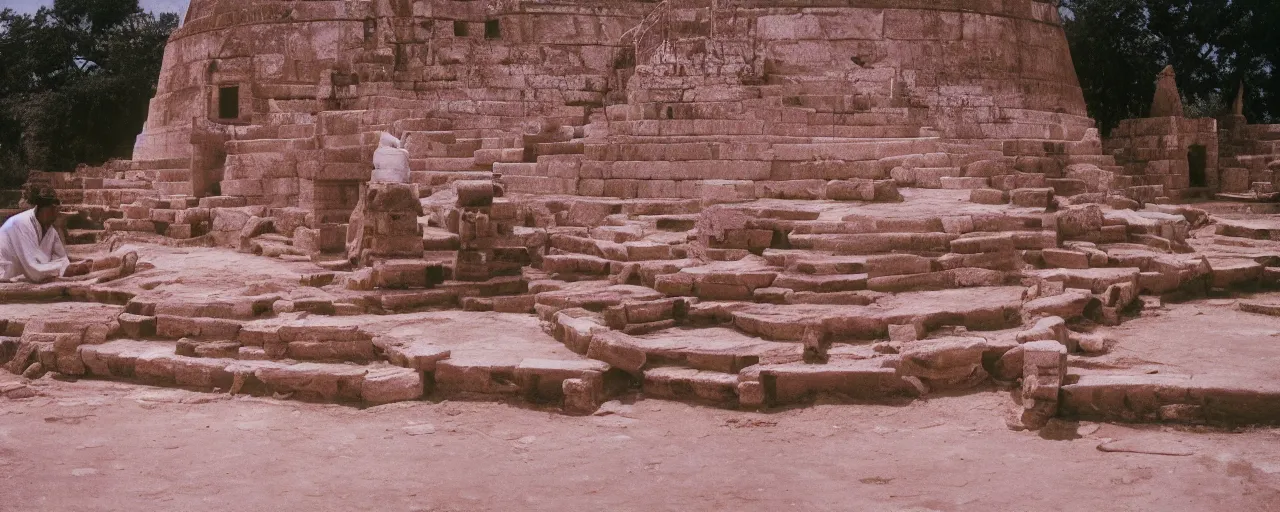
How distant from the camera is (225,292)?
9852mm

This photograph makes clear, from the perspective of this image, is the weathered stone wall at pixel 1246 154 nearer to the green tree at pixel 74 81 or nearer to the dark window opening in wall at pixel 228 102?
the dark window opening in wall at pixel 228 102

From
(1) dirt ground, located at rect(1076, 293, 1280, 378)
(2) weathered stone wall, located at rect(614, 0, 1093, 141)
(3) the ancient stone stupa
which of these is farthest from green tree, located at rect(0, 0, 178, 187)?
(1) dirt ground, located at rect(1076, 293, 1280, 378)

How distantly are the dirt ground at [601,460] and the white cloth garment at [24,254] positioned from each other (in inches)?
148

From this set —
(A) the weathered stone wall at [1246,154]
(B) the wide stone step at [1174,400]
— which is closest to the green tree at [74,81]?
(A) the weathered stone wall at [1246,154]

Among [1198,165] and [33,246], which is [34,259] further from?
[1198,165]

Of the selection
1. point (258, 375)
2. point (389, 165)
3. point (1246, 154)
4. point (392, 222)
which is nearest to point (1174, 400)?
point (258, 375)

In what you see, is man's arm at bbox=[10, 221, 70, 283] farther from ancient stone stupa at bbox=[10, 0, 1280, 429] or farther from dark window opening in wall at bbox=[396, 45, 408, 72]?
dark window opening in wall at bbox=[396, 45, 408, 72]

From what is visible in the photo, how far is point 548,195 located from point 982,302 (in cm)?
662

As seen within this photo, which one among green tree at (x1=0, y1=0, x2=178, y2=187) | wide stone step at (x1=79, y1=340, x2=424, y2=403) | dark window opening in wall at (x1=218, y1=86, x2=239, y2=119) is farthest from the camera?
green tree at (x1=0, y1=0, x2=178, y2=187)

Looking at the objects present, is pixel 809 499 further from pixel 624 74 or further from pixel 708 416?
pixel 624 74

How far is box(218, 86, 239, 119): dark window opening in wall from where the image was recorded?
21.9 metres

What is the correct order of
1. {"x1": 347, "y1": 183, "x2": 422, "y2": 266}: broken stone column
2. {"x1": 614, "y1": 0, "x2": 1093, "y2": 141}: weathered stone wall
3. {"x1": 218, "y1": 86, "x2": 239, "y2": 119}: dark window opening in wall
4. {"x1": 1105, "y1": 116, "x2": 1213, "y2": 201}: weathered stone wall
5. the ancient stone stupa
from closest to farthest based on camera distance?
the ancient stone stupa → {"x1": 347, "y1": 183, "x2": 422, "y2": 266}: broken stone column → {"x1": 614, "y1": 0, "x2": 1093, "y2": 141}: weathered stone wall → {"x1": 1105, "y1": 116, "x2": 1213, "y2": 201}: weathered stone wall → {"x1": 218, "y1": 86, "x2": 239, "y2": 119}: dark window opening in wall

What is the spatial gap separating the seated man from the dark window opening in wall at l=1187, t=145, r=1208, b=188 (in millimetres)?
18571

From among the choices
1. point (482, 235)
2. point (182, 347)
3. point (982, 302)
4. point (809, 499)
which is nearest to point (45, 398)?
point (182, 347)
